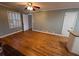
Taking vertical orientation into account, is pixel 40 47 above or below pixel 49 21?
below

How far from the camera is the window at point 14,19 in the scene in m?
3.71

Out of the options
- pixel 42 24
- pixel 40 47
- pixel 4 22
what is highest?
pixel 4 22

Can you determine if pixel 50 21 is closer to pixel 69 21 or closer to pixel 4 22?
pixel 69 21

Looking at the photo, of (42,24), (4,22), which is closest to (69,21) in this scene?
(42,24)

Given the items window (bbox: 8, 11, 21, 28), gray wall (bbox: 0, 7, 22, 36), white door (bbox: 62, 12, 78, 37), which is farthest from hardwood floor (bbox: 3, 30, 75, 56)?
window (bbox: 8, 11, 21, 28)

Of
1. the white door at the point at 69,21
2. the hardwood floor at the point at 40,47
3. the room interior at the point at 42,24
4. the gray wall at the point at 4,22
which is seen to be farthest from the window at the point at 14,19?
the white door at the point at 69,21

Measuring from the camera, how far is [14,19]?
4.02m

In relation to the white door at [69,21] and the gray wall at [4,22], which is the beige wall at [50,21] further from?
the gray wall at [4,22]

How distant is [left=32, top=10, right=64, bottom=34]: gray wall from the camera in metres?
3.96

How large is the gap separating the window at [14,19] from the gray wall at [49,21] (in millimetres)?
1214

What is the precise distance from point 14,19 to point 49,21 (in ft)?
7.12

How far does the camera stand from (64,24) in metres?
3.81

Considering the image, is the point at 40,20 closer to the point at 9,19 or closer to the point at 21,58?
the point at 9,19

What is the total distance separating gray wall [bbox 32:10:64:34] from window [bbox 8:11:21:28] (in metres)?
1.21
